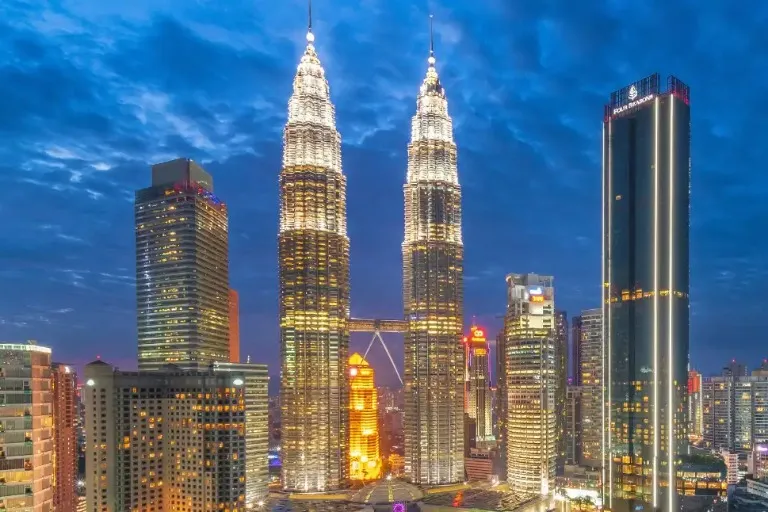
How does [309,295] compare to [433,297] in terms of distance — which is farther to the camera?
[433,297]

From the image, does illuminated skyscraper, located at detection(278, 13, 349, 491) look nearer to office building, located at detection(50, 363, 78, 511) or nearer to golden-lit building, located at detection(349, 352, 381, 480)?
golden-lit building, located at detection(349, 352, 381, 480)

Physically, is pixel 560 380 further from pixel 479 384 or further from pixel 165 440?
pixel 165 440

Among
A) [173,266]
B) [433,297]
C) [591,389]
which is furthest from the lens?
[591,389]

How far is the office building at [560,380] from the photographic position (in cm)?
11981

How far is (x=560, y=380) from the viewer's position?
123062 millimetres

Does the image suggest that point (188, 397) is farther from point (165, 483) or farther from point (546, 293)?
point (546, 293)

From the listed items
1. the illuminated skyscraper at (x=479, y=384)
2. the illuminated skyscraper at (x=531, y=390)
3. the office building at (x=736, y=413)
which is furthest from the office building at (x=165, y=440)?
the office building at (x=736, y=413)

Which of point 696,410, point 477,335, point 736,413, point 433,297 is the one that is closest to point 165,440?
point 433,297

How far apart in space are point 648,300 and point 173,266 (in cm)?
6104

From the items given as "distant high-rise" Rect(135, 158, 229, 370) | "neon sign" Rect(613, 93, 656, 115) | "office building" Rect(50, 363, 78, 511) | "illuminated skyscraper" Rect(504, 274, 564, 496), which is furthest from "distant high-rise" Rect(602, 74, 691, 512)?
"office building" Rect(50, 363, 78, 511)

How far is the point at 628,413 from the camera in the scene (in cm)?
6662

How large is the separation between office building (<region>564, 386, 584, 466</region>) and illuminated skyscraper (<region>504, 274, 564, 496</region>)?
101 feet

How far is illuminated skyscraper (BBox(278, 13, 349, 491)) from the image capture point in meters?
92.5

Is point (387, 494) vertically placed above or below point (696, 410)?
above
